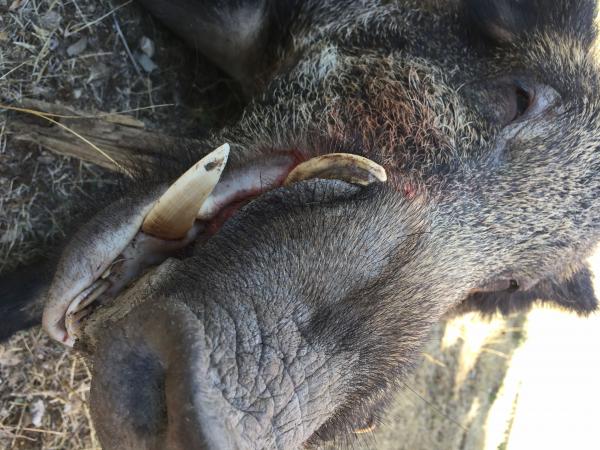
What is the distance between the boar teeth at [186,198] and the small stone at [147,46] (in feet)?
4.63

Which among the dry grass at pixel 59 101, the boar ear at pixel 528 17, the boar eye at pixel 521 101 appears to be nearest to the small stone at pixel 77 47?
the dry grass at pixel 59 101

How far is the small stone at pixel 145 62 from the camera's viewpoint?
10.9 ft

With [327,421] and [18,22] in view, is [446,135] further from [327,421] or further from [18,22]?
[18,22]

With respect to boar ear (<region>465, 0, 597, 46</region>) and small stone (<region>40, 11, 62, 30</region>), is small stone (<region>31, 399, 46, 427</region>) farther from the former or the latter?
boar ear (<region>465, 0, 597, 46</region>)

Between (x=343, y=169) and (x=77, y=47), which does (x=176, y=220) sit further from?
(x=77, y=47)

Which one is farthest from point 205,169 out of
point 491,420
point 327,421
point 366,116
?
point 491,420

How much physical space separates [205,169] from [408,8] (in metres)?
1.29

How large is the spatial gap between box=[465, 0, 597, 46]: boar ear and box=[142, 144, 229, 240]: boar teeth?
4.09 ft

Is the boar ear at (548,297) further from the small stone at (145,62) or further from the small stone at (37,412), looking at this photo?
the small stone at (37,412)

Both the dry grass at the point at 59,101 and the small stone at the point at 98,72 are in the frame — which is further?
the small stone at the point at 98,72

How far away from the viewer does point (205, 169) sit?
2.09m

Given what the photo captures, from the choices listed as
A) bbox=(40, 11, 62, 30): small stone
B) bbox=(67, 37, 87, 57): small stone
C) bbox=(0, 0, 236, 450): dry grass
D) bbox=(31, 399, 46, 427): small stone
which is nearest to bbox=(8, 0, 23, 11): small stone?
bbox=(0, 0, 236, 450): dry grass

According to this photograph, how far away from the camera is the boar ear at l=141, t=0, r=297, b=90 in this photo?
10.1ft

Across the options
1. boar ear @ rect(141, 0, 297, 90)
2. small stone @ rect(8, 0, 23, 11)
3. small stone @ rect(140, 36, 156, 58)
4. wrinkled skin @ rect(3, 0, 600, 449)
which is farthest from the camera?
small stone @ rect(140, 36, 156, 58)
